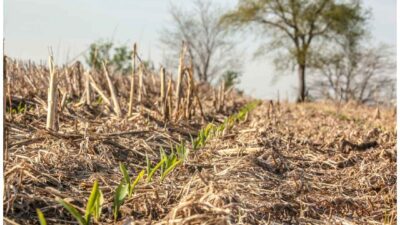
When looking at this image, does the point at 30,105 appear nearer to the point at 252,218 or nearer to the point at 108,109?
the point at 108,109

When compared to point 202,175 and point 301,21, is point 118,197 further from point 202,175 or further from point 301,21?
point 301,21

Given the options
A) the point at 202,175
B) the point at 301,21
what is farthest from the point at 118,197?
the point at 301,21

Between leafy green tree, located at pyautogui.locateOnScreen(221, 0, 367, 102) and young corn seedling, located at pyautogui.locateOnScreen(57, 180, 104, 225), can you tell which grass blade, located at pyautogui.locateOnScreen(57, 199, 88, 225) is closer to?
young corn seedling, located at pyautogui.locateOnScreen(57, 180, 104, 225)

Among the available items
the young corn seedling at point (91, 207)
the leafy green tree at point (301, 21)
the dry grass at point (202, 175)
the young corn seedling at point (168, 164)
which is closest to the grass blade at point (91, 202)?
the young corn seedling at point (91, 207)

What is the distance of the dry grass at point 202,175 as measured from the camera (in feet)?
7.32

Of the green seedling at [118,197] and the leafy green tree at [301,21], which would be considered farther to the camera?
the leafy green tree at [301,21]

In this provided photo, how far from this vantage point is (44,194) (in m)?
2.40

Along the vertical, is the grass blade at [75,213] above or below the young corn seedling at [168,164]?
below

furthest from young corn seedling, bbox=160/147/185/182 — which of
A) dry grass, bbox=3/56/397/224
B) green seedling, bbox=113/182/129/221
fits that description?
green seedling, bbox=113/182/129/221

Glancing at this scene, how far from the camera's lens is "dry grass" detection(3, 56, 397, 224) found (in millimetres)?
2232


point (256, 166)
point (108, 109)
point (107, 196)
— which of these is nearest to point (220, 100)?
point (108, 109)

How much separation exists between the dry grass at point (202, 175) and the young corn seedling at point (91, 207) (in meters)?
0.07

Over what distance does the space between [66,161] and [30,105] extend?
2.58 m

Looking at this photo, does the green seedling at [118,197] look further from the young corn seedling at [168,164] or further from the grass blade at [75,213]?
the young corn seedling at [168,164]
